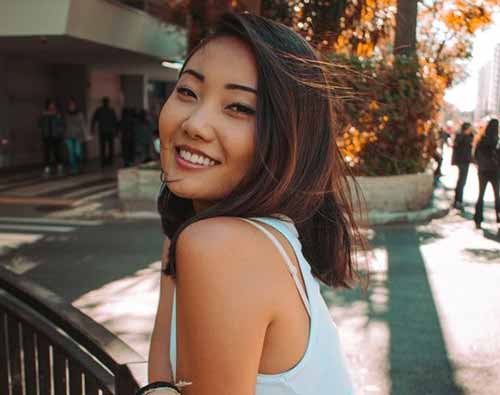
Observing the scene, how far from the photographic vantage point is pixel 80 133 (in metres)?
15.6

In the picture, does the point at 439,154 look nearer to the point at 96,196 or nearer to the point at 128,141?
the point at 96,196

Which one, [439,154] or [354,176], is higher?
[354,176]

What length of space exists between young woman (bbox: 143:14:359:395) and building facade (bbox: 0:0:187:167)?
1230cm

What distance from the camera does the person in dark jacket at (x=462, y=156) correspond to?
1105cm

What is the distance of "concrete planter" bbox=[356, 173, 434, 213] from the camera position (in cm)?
952

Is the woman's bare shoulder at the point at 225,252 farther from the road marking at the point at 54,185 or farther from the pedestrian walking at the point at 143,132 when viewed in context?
the pedestrian walking at the point at 143,132

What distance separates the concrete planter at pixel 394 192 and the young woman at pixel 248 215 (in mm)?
8356

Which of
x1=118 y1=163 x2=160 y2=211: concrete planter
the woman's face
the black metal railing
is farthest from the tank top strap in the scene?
x1=118 y1=163 x2=160 y2=211: concrete planter

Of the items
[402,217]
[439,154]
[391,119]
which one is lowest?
[402,217]

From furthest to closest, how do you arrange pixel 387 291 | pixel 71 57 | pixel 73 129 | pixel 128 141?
pixel 71 57 → pixel 128 141 → pixel 73 129 → pixel 387 291

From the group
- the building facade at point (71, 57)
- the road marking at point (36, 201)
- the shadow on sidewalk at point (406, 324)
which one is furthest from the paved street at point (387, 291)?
the building facade at point (71, 57)

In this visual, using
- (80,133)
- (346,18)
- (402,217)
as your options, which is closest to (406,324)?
(402,217)

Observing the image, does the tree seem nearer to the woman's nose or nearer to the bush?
the bush

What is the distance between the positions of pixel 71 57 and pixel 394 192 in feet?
38.7
